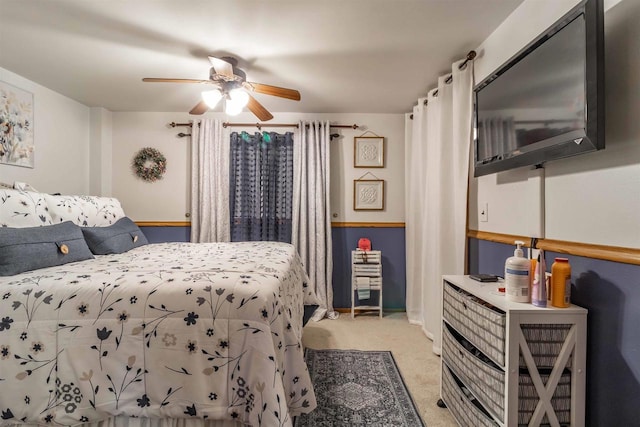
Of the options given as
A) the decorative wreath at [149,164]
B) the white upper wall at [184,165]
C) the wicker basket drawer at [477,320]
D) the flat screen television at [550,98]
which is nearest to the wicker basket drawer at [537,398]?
the wicker basket drawer at [477,320]

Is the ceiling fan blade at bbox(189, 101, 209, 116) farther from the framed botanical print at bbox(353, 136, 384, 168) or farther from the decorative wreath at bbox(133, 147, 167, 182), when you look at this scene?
the framed botanical print at bbox(353, 136, 384, 168)

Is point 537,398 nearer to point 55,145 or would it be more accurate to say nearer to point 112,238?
point 112,238

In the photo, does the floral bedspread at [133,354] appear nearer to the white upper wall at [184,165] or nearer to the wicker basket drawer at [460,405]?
the wicker basket drawer at [460,405]

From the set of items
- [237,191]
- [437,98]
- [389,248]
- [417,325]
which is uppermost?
[437,98]

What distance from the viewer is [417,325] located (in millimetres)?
2932

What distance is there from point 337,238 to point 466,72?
6.70 ft

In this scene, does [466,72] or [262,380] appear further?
[466,72]

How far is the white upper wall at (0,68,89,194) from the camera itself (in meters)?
2.51

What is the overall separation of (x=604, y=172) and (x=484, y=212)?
2.85ft

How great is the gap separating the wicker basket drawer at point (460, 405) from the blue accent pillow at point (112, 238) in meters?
2.37

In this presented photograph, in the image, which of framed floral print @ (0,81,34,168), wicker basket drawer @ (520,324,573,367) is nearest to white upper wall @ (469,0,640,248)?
wicker basket drawer @ (520,324,573,367)

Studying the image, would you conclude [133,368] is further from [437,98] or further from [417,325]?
[437,98]

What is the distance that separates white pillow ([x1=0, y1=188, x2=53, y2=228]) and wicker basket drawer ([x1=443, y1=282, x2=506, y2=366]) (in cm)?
259

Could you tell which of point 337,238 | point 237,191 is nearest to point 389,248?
point 337,238
